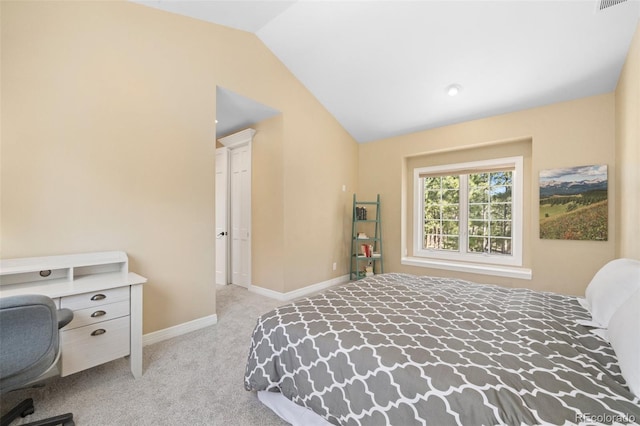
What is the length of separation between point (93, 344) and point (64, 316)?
0.38 metres

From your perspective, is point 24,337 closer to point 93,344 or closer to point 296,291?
point 93,344

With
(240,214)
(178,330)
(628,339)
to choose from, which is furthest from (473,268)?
(178,330)

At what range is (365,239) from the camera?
438 cm

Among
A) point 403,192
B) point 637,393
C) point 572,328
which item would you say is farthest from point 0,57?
point 403,192

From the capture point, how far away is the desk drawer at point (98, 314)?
165 cm

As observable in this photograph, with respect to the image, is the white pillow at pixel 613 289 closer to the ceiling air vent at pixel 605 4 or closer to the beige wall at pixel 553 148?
the beige wall at pixel 553 148

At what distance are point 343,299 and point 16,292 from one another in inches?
78.2

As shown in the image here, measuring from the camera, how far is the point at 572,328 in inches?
54.9

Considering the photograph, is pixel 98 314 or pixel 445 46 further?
pixel 445 46

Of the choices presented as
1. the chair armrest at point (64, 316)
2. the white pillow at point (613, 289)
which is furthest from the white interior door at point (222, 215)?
the white pillow at point (613, 289)

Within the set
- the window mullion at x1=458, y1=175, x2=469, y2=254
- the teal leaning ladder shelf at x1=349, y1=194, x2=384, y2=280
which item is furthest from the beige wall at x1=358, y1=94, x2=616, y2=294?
the teal leaning ladder shelf at x1=349, y1=194, x2=384, y2=280

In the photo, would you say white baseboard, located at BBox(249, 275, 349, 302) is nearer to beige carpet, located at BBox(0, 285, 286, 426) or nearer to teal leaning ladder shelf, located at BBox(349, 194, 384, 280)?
teal leaning ladder shelf, located at BBox(349, 194, 384, 280)

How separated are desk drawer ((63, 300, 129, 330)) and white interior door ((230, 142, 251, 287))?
84.7 inches

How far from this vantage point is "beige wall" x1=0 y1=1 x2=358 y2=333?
1838mm
